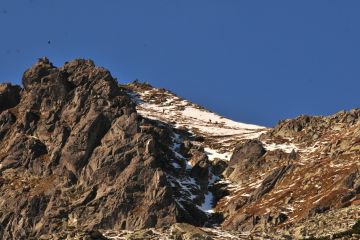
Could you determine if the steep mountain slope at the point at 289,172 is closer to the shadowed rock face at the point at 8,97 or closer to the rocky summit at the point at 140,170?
the rocky summit at the point at 140,170

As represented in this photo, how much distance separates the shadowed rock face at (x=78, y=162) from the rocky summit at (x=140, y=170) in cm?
22

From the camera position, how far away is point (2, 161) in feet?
560

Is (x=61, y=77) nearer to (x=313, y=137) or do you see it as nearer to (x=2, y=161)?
(x=2, y=161)

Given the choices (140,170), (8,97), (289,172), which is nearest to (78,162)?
(140,170)

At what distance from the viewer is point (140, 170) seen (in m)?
149

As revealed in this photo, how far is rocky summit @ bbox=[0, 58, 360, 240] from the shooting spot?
139750 mm

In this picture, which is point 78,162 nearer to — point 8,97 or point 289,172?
point 289,172

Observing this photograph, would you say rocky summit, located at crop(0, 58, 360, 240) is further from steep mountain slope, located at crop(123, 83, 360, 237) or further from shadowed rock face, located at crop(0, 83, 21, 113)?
shadowed rock face, located at crop(0, 83, 21, 113)

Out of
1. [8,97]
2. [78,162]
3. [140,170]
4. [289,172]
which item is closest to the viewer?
[140,170]

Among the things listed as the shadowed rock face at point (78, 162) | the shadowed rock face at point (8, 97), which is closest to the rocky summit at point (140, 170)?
the shadowed rock face at point (78, 162)

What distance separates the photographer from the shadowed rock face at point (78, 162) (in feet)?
469

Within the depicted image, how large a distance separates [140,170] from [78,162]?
15.9 meters

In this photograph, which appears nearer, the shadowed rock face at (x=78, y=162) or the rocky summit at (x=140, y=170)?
the rocky summit at (x=140, y=170)

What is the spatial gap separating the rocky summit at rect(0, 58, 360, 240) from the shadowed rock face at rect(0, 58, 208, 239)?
224mm
